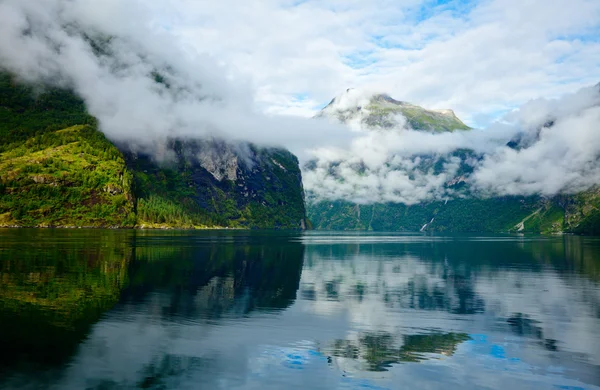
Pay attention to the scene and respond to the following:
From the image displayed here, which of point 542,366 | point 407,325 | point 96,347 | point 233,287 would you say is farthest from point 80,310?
point 542,366

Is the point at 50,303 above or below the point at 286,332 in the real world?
above

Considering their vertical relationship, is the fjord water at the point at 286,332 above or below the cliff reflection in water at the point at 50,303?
below

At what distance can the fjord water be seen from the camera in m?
27.3

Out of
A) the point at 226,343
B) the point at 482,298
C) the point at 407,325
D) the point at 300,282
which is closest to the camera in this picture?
the point at 226,343

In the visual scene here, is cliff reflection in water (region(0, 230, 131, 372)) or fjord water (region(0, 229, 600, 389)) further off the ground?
cliff reflection in water (region(0, 230, 131, 372))

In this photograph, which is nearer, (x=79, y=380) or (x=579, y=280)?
(x=79, y=380)

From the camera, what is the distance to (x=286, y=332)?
126ft

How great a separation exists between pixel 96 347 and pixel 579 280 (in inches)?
2934

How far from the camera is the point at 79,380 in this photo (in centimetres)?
2573

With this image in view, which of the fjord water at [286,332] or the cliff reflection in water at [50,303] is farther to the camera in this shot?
the cliff reflection in water at [50,303]

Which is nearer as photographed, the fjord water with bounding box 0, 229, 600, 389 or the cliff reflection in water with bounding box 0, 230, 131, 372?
the fjord water with bounding box 0, 229, 600, 389

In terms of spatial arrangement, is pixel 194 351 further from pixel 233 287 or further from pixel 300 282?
pixel 300 282

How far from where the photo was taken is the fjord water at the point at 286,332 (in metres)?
27.3

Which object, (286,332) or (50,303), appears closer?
(286,332)
